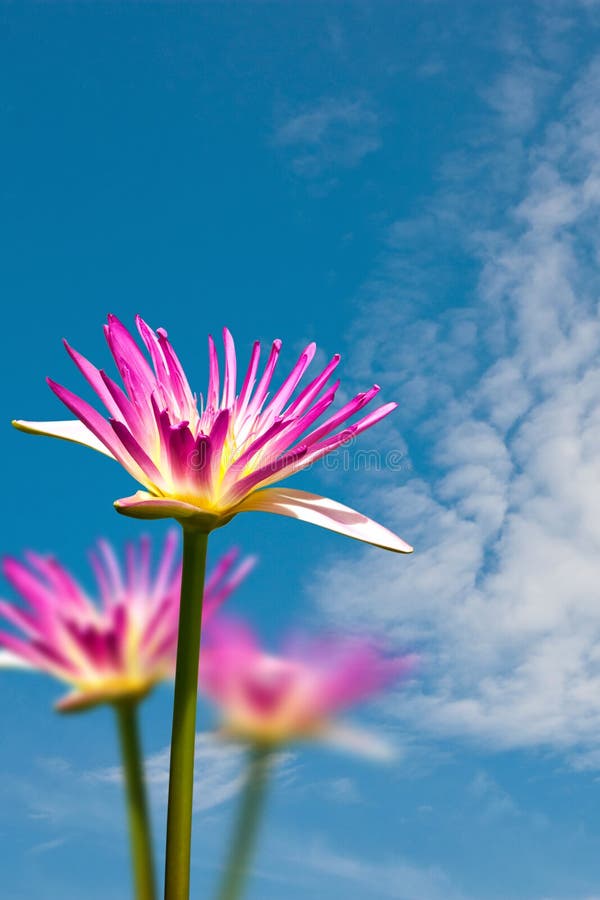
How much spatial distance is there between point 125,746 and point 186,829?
0.08 m

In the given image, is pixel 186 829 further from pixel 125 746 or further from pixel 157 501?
pixel 157 501

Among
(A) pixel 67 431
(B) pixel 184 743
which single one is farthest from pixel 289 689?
(A) pixel 67 431

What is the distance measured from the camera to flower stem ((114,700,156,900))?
2.03 feet

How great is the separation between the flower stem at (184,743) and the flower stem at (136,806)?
18 millimetres

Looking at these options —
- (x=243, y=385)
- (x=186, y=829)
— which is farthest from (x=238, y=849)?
(x=243, y=385)

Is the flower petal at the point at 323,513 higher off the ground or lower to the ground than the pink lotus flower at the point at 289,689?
higher

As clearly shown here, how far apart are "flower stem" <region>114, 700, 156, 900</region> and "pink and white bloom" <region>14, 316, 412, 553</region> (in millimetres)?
179

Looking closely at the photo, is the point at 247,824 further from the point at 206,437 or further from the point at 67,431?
the point at 67,431

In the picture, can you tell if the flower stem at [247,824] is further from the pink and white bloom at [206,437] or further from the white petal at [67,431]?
the white petal at [67,431]

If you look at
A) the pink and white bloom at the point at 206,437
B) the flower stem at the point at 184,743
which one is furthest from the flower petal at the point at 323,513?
the flower stem at the point at 184,743

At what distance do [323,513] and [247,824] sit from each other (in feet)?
0.89

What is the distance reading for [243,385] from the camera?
0.87m

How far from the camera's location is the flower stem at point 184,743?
0.64 metres

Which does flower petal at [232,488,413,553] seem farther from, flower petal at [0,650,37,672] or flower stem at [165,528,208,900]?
flower petal at [0,650,37,672]
